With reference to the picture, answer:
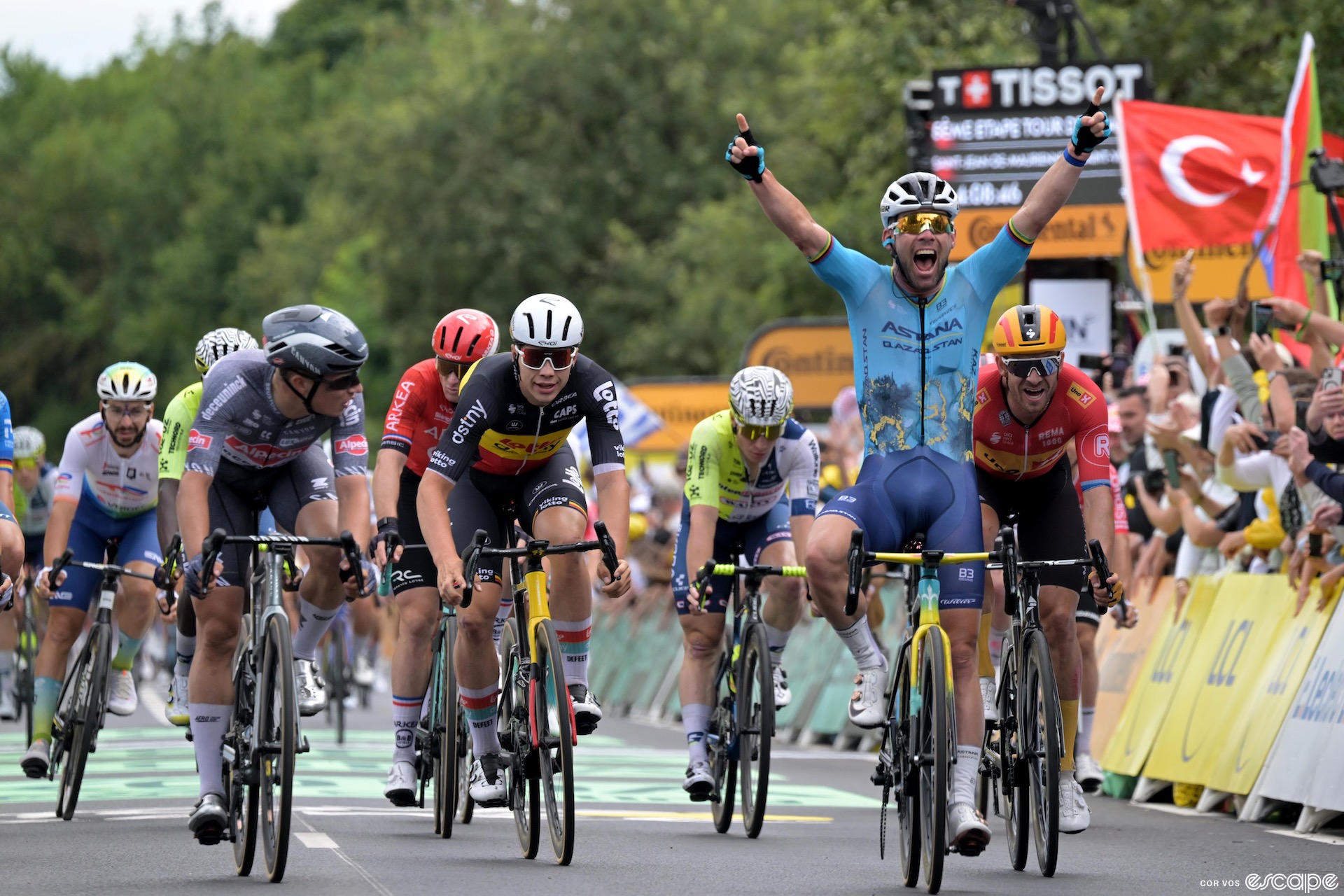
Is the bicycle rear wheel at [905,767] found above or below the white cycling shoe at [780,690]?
below

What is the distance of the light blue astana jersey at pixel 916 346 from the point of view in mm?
9055

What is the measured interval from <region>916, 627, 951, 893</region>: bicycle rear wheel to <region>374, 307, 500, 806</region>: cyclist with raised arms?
2.95m

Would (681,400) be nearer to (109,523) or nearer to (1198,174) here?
(1198,174)

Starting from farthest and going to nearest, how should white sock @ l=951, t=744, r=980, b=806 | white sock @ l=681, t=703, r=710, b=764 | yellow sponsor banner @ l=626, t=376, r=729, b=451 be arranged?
yellow sponsor banner @ l=626, t=376, r=729, b=451 → white sock @ l=681, t=703, r=710, b=764 → white sock @ l=951, t=744, r=980, b=806

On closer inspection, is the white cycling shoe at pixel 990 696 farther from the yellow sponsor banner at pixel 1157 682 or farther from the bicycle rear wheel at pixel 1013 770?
the yellow sponsor banner at pixel 1157 682

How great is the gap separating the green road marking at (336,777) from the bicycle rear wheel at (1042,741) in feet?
12.2

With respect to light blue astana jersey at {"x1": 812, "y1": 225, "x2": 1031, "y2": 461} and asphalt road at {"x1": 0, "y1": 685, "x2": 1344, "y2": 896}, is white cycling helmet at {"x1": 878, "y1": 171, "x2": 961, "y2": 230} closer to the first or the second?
light blue astana jersey at {"x1": 812, "y1": 225, "x2": 1031, "y2": 461}

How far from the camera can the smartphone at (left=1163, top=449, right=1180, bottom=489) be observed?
14.3m

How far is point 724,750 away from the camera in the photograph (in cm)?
1134

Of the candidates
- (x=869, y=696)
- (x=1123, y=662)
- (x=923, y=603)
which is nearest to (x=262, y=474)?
(x=869, y=696)

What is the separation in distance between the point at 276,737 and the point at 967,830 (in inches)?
102

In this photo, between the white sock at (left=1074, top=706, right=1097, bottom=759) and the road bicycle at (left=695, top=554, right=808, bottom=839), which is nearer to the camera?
the road bicycle at (left=695, top=554, right=808, bottom=839)

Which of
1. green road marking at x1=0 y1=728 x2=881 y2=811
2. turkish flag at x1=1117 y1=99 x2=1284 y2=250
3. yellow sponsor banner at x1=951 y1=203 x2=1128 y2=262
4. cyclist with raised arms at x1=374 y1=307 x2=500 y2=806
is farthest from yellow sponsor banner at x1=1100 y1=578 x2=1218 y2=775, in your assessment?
yellow sponsor banner at x1=951 y1=203 x2=1128 y2=262

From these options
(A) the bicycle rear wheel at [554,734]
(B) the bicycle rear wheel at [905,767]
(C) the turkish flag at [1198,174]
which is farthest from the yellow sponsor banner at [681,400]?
(B) the bicycle rear wheel at [905,767]
